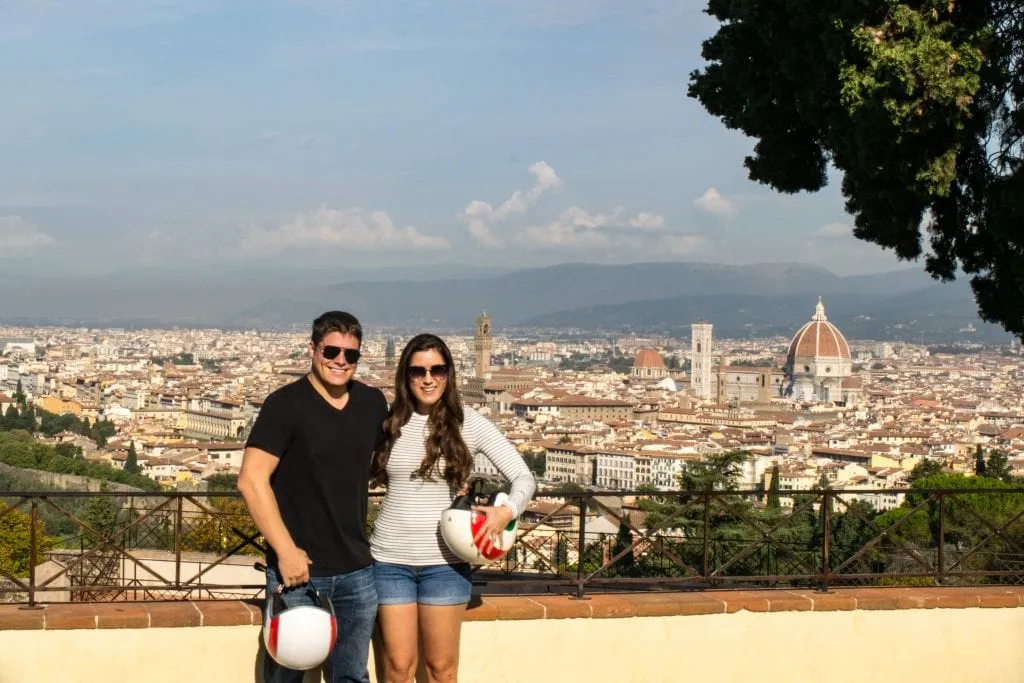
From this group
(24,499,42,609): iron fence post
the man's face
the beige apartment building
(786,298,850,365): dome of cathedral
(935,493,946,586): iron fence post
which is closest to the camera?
the man's face

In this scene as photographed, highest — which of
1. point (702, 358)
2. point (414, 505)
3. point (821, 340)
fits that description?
point (821, 340)

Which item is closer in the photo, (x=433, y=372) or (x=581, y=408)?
(x=433, y=372)

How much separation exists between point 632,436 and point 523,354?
353 feet

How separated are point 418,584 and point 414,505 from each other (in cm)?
18

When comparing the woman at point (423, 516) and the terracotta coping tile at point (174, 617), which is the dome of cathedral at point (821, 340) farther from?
the woman at point (423, 516)

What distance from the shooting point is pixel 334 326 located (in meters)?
2.82

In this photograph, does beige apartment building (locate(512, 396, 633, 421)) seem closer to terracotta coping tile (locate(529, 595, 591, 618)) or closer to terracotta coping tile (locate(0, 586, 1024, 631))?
terracotta coping tile (locate(0, 586, 1024, 631))

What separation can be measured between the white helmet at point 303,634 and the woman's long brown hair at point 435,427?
14.1 inches

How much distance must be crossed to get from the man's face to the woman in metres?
0.15

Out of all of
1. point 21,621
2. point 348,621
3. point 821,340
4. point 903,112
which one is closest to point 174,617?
point 21,621

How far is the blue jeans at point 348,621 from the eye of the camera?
2.80 m

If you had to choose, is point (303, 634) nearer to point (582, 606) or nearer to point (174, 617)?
point (174, 617)

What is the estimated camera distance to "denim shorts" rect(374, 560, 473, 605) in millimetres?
2891

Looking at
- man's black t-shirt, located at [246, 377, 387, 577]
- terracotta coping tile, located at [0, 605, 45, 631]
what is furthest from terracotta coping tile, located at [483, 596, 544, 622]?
terracotta coping tile, located at [0, 605, 45, 631]
